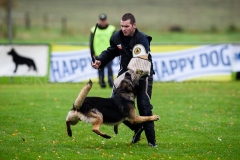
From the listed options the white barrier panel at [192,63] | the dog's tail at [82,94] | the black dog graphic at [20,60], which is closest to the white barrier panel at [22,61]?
the black dog graphic at [20,60]

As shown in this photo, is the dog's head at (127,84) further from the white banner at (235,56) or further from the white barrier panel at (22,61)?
the white banner at (235,56)

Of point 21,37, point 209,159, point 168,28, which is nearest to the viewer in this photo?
point 209,159

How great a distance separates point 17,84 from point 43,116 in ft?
21.9

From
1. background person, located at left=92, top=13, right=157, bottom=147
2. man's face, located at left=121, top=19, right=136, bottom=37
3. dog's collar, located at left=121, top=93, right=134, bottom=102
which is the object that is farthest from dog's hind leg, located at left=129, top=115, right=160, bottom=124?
man's face, located at left=121, top=19, right=136, bottom=37

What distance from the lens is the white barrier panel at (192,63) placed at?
57.4 ft

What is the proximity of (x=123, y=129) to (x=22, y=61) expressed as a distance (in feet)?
26.9

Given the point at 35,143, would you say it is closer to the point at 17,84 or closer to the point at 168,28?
the point at 17,84

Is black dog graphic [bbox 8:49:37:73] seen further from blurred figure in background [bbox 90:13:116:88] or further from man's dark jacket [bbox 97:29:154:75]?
man's dark jacket [bbox 97:29:154:75]

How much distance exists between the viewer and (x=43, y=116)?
429 inches

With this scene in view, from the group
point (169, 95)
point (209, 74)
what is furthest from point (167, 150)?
→ point (209, 74)

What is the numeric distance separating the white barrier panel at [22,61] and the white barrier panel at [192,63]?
409 centimetres

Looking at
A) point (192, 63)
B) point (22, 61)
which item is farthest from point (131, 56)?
point (192, 63)

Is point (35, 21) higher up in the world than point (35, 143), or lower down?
higher up

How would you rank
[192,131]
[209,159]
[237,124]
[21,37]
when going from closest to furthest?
[209,159], [192,131], [237,124], [21,37]
